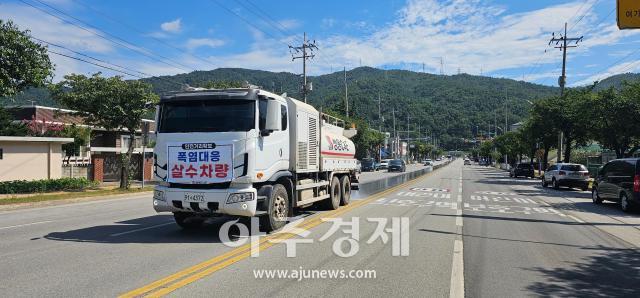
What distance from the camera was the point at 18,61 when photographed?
18.2 metres

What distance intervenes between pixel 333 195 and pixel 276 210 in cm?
456

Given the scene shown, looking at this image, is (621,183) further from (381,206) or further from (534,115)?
(534,115)

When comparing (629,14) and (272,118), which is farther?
(629,14)

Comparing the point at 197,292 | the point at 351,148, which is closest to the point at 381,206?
the point at 351,148

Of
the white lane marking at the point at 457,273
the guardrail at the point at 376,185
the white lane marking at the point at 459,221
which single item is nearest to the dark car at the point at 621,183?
the white lane marking at the point at 459,221

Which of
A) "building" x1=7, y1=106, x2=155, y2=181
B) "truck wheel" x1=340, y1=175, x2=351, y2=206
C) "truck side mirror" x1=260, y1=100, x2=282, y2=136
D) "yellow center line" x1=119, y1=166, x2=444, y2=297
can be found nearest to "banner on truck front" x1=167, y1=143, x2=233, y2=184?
"truck side mirror" x1=260, y1=100, x2=282, y2=136

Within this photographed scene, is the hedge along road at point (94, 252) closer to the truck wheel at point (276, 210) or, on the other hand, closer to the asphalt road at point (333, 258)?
the asphalt road at point (333, 258)

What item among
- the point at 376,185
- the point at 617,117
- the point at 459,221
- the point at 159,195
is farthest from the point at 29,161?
the point at 617,117

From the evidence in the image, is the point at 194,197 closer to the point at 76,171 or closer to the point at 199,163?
the point at 199,163

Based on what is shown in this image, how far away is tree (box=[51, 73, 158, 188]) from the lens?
25.5 meters

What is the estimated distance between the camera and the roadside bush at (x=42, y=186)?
23.5 meters

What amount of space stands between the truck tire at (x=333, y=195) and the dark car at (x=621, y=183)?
9.70 m

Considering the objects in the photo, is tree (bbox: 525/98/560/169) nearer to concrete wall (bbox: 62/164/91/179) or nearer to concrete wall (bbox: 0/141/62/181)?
concrete wall (bbox: 62/164/91/179)

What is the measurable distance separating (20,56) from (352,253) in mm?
15525
